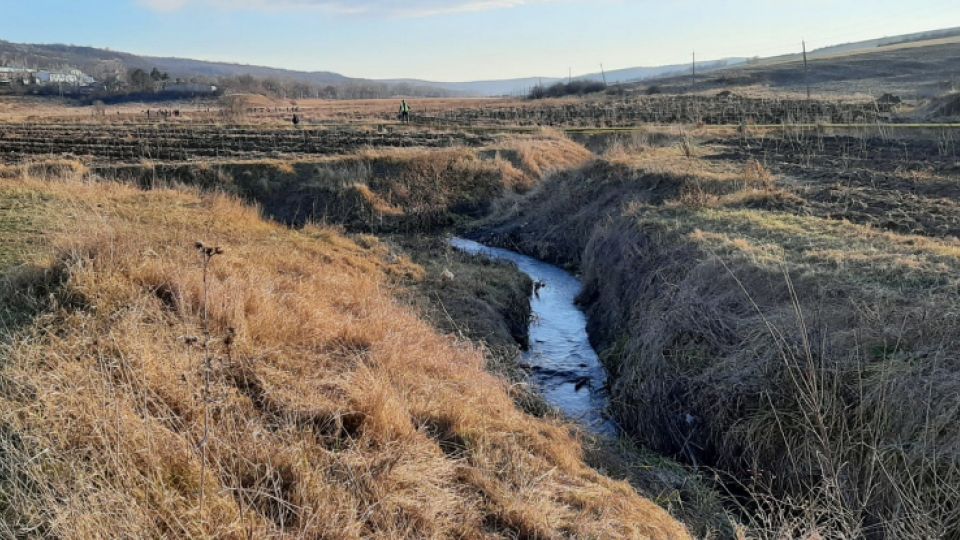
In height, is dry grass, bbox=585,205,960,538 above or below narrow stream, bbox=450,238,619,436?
above

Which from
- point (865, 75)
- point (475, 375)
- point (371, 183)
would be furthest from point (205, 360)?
point (865, 75)

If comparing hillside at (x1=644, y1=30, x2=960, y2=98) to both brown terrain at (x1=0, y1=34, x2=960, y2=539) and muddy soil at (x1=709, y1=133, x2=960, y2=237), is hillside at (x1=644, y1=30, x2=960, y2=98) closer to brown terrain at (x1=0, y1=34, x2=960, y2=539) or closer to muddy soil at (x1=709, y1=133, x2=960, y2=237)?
muddy soil at (x1=709, y1=133, x2=960, y2=237)

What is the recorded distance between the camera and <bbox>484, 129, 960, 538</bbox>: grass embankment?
554 cm

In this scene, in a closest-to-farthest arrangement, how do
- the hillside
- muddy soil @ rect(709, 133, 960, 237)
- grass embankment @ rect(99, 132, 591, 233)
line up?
muddy soil @ rect(709, 133, 960, 237) → grass embankment @ rect(99, 132, 591, 233) → the hillside

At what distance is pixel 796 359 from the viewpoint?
7.00m

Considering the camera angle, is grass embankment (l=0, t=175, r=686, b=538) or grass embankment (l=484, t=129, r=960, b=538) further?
grass embankment (l=484, t=129, r=960, b=538)

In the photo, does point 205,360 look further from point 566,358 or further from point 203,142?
point 203,142

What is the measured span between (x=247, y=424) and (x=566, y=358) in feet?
23.9

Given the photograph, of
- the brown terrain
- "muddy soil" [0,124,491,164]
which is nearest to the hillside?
"muddy soil" [0,124,491,164]

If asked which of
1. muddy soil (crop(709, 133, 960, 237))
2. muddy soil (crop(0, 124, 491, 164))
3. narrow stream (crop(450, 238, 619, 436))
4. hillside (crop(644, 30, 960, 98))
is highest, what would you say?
hillside (crop(644, 30, 960, 98))

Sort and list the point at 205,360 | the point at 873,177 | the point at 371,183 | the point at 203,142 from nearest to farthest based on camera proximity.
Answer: the point at 205,360, the point at 873,177, the point at 371,183, the point at 203,142

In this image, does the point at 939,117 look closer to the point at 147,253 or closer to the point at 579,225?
the point at 579,225

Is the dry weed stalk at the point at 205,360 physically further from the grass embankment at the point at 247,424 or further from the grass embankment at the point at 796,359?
the grass embankment at the point at 796,359

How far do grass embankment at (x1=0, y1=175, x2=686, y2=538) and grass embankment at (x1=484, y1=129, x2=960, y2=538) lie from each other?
1.66 m
